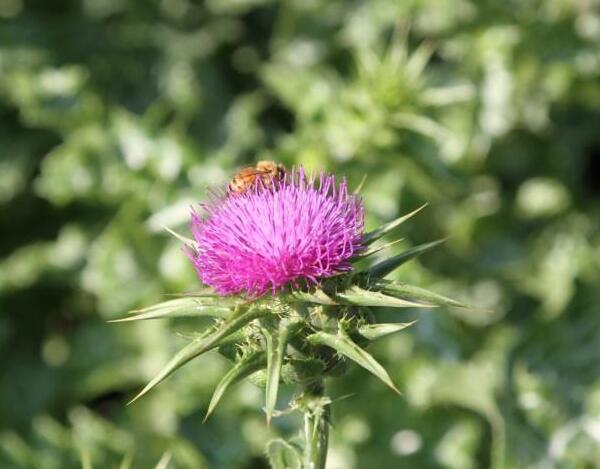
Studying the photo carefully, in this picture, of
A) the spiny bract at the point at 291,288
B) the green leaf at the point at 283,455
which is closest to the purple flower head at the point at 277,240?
the spiny bract at the point at 291,288

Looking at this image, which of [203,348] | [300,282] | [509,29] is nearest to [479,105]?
[509,29]

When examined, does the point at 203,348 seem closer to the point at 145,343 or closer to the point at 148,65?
the point at 145,343

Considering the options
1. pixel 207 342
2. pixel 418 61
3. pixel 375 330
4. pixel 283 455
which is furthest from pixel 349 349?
pixel 418 61

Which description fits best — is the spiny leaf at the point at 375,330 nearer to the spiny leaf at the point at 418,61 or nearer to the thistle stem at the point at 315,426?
the thistle stem at the point at 315,426

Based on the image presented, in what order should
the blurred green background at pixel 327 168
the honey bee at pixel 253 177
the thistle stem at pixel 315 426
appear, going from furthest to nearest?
the blurred green background at pixel 327 168 → the honey bee at pixel 253 177 → the thistle stem at pixel 315 426

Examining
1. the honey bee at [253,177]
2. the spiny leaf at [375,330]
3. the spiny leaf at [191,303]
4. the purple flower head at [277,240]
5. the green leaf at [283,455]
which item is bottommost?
the green leaf at [283,455]

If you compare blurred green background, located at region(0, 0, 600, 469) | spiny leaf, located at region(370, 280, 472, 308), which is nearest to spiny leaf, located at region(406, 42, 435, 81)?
blurred green background, located at region(0, 0, 600, 469)

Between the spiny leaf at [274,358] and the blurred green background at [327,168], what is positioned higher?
the blurred green background at [327,168]
